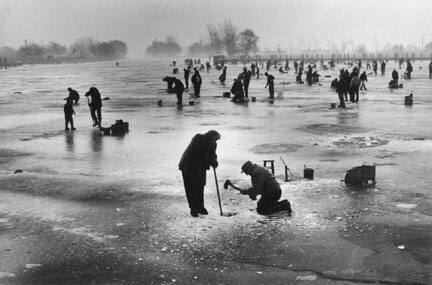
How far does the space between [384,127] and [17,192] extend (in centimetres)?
1294

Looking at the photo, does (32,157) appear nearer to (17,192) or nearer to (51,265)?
(17,192)

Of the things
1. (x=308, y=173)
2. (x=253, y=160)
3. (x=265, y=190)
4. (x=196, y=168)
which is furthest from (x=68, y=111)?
(x=265, y=190)

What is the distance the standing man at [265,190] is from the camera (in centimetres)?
863

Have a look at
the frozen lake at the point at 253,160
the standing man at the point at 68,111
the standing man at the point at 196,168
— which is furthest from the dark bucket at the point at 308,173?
the standing man at the point at 68,111

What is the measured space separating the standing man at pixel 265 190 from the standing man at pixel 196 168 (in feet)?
2.19

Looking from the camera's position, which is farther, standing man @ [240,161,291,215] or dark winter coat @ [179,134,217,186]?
dark winter coat @ [179,134,217,186]

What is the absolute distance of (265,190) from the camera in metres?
8.66

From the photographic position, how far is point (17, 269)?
6.87m

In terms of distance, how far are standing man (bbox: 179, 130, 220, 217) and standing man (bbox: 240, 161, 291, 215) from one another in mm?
667

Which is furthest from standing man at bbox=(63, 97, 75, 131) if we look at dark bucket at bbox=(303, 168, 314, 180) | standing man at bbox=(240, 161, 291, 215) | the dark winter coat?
standing man at bbox=(240, 161, 291, 215)

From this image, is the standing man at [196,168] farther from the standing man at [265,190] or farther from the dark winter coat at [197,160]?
the standing man at [265,190]

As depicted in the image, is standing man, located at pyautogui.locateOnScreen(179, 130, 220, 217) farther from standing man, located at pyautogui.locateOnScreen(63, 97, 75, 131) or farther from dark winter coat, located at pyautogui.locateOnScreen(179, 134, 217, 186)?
standing man, located at pyautogui.locateOnScreen(63, 97, 75, 131)

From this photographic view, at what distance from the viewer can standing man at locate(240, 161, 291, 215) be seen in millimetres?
8633

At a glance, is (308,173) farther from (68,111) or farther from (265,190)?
(68,111)
